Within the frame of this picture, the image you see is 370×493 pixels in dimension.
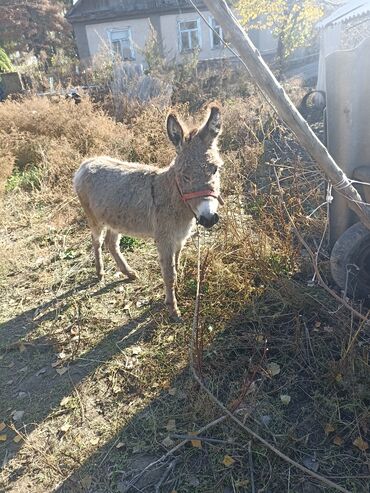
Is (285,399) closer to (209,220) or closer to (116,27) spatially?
(209,220)

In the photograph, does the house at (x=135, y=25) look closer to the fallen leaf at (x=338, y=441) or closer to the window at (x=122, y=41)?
the window at (x=122, y=41)

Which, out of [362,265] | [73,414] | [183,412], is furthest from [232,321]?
[73,414]

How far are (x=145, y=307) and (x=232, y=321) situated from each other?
1025 mm

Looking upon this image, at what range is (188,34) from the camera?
72.6 ft

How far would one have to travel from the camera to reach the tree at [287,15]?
14187 millimetres

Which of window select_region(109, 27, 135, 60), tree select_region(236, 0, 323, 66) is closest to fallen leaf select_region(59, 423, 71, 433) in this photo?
tree select_region(236, 0, 323, 66)

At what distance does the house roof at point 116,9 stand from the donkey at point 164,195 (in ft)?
70.4

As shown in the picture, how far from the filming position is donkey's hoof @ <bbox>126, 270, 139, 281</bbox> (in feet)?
14.4

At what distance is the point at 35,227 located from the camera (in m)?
6.02

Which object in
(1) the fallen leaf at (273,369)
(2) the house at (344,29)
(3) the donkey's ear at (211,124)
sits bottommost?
(1) the fallen leaf at (273,369)

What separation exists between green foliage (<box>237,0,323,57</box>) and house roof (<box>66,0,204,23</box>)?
7830 mm

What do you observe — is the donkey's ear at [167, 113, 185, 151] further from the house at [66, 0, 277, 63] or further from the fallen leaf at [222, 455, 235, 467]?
the house at [66, 0, 277, 63]

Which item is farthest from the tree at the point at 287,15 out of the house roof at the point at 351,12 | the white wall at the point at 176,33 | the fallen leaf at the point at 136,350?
the fallen leaf at the point at 136,350

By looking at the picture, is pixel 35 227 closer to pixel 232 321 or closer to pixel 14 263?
pixel 14 263
